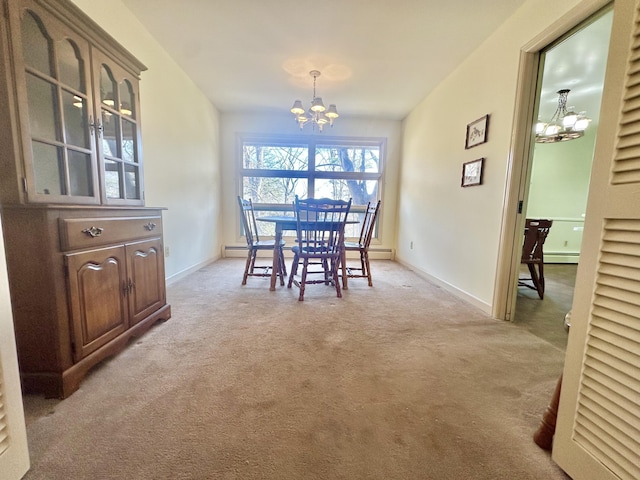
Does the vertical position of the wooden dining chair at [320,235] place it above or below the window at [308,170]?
below

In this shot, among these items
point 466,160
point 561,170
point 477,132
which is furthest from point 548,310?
point 561,170

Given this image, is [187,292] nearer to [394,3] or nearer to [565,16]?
[394,3]

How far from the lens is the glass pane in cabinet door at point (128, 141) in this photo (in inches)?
68.2

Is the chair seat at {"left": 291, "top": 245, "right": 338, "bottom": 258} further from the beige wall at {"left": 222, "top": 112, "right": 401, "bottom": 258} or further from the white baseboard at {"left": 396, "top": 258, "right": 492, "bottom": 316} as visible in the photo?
the beige wall at {"left": 222, "top": 112, "right": 401, "bottom": 258}

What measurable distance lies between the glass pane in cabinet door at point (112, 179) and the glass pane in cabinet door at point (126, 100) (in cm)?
37

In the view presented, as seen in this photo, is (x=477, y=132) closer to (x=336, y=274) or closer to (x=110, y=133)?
(x=336, y=274)

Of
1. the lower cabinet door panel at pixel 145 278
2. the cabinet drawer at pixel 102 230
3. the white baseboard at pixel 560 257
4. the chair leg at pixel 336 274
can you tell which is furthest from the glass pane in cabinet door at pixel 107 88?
the white baseboard at pixel 560 257

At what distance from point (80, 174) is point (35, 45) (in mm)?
570

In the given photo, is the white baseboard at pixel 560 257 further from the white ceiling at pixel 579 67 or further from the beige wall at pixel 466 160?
the beige wall at pixel 466 160

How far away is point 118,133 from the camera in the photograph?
5.51 feet

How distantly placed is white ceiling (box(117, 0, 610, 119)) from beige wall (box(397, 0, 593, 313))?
0.75 ft

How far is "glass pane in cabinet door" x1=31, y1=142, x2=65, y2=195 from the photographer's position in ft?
3.87

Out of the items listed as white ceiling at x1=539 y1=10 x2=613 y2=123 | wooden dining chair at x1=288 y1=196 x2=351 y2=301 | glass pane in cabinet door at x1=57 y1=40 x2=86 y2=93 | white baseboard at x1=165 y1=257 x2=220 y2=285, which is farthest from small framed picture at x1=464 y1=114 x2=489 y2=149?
white baseboard at x1=165 y1=257 x2=220 y2=285

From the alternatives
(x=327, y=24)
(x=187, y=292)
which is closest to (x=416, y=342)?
(x=187, y=292)
